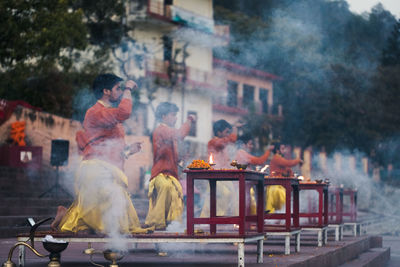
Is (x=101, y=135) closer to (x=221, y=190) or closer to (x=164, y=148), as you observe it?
(x=164, y=148)

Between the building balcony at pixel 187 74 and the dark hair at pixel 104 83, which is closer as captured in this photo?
the dark hair at pixel 104 83

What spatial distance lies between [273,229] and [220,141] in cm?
296

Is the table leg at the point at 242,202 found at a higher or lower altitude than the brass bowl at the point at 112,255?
higher

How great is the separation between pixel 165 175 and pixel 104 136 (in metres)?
2.19

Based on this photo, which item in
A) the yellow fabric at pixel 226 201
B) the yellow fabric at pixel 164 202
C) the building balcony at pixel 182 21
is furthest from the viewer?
the building balcony at pixel 182 21

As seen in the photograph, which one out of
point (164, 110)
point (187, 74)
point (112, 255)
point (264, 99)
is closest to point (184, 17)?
point (187, 74)

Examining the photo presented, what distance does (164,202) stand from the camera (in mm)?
9766

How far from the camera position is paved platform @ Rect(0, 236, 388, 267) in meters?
8.08

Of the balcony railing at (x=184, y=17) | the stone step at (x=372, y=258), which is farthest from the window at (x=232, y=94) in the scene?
the stone step at (x=372, y=258)

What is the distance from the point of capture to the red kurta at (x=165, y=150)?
32.8 feet

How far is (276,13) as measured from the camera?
28969mm

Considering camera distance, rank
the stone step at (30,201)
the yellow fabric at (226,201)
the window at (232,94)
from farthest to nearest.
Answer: the window at (232,94) < the stone step at (30,201) < the yellow fabric at (226,201)

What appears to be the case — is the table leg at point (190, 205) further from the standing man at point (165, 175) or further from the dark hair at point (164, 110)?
the dark hair at point (164, 110)

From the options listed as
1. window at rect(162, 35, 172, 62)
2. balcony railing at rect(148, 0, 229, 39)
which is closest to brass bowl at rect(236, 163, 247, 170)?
balcony railing at rect(148, 0, 229, 39)
